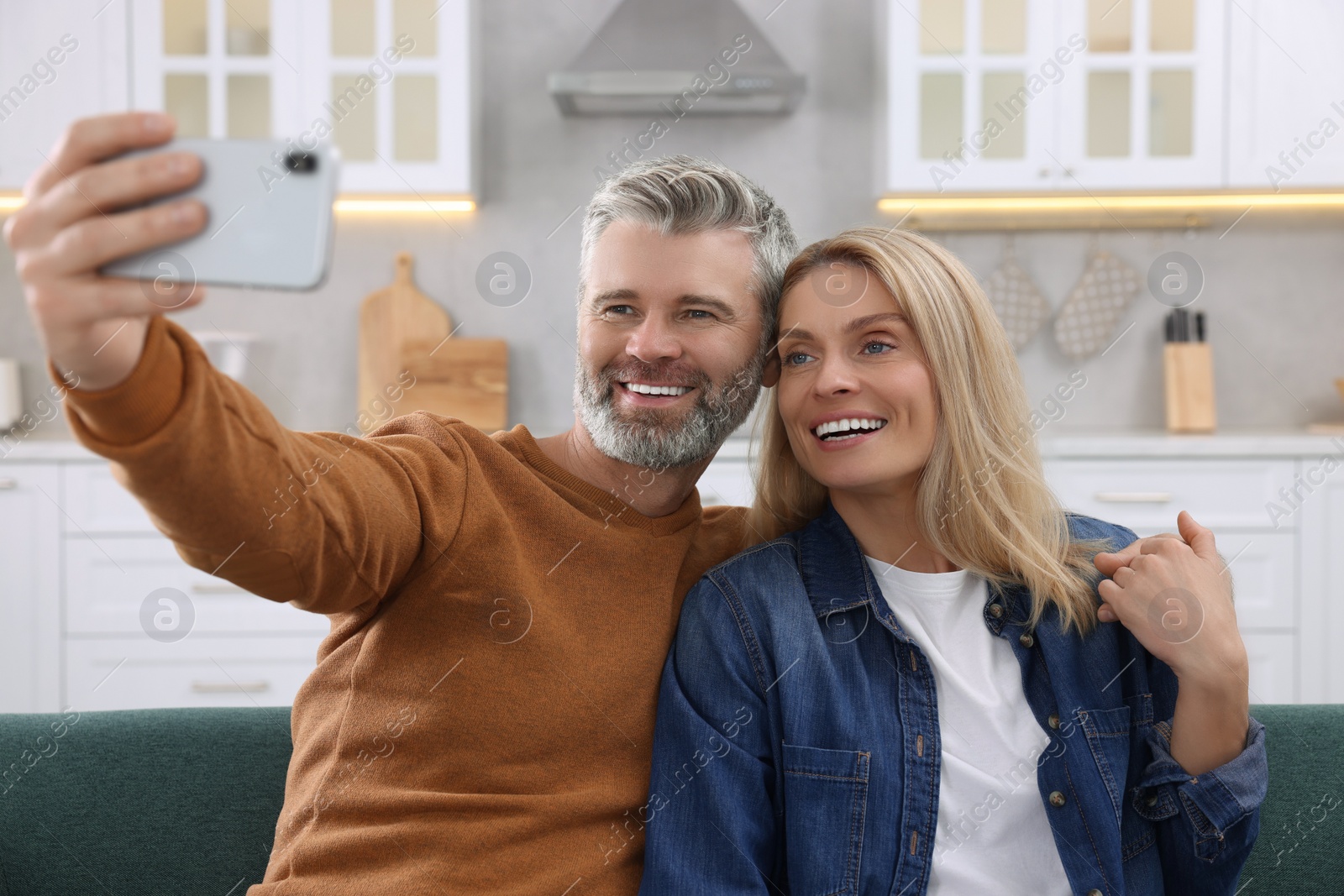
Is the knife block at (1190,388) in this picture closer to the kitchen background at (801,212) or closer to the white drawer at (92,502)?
the kitchen background at (801,212)

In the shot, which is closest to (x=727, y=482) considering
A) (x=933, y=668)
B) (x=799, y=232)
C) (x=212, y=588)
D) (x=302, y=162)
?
(x=799, y=232)

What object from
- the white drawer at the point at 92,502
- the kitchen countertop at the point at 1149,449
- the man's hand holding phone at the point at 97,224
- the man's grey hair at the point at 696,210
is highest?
the man's grey hair at the point at 696,210

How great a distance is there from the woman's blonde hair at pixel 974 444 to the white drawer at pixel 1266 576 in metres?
1.64

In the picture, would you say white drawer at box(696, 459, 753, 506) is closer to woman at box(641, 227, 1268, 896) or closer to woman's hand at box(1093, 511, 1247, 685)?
woman at box(641, 227, 1268, 896)

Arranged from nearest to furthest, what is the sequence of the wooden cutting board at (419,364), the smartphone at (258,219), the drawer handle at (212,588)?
the smartphone at (258,219) → the drawer handle at (212,588) → the wooden cutting board at (419,364)

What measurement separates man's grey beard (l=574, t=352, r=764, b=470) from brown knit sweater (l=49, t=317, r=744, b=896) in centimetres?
9

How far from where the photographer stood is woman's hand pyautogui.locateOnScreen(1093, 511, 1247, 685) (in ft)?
3.16

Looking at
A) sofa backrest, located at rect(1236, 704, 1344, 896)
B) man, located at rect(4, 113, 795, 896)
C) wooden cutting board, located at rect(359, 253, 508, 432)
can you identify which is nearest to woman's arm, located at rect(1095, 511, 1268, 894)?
sofa backrest, located at rect(1236, 704, 1344, 896)

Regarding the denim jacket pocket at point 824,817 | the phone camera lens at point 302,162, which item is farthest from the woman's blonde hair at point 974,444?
the phone camera lens at point 302,162

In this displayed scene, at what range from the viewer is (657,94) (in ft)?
8.87

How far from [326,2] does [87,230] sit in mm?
2549

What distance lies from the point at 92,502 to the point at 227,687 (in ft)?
1.98

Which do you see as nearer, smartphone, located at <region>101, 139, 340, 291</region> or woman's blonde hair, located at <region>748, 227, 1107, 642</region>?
smartphone, located at <region>101, 139, 340, 291</region>

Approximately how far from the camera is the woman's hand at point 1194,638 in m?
0.96
